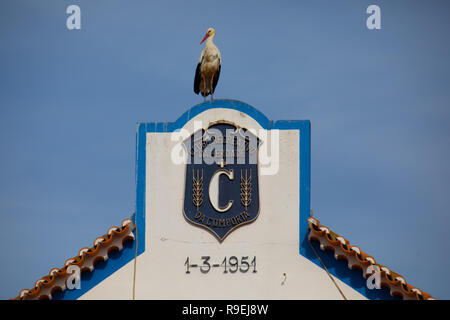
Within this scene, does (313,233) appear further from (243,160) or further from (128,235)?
(128,235)

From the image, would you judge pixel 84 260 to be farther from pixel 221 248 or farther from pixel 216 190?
pixel 216 190

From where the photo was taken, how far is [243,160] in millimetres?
19844

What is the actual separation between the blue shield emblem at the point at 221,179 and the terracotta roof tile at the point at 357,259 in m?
1.51

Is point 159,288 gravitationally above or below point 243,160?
below

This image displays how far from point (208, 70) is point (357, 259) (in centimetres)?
613

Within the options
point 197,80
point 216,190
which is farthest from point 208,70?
point 216,190

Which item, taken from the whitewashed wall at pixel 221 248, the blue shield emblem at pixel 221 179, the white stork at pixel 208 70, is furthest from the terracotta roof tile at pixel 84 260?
the white stork at pixel 208 70

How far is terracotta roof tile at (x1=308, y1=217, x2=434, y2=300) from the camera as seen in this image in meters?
18.4

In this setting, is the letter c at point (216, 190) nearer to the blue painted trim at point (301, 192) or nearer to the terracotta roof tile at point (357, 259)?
the blue painted trim at point (301, 192)

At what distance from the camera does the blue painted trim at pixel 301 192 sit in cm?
1909
